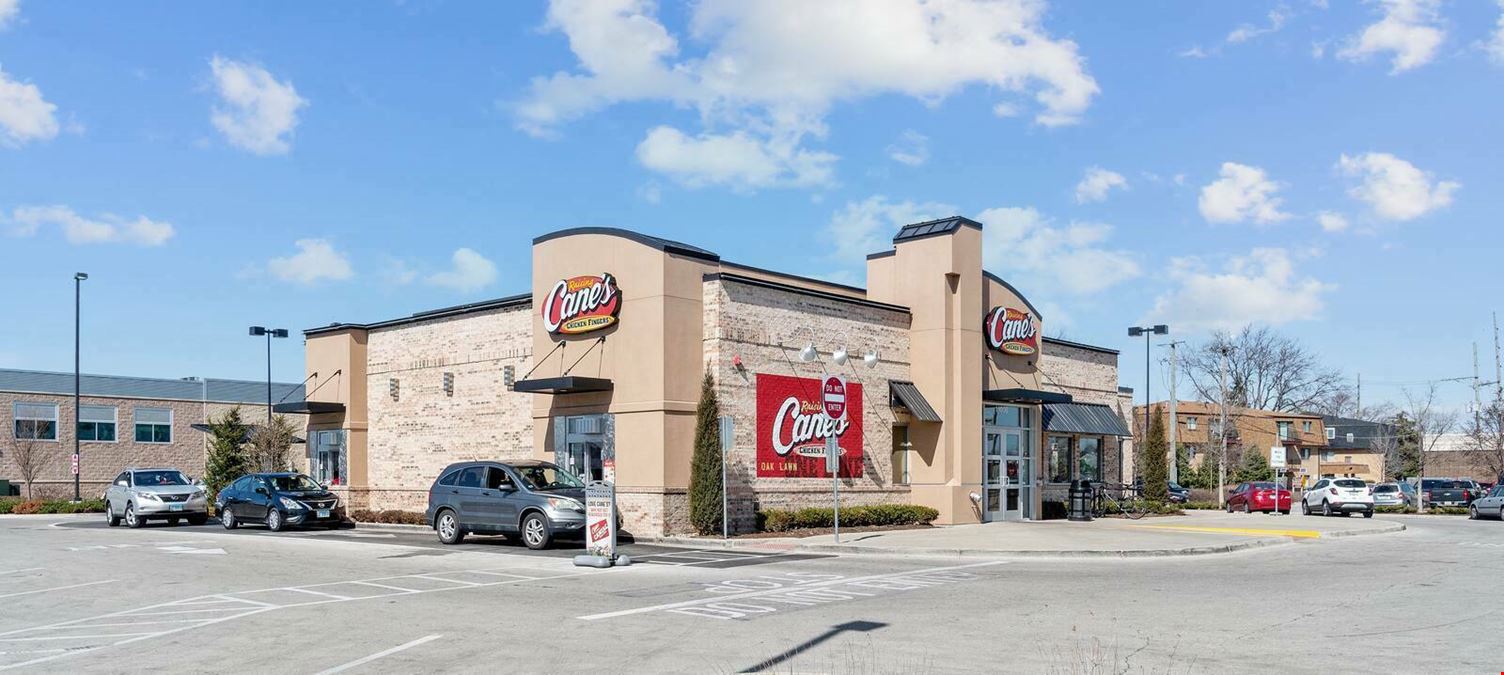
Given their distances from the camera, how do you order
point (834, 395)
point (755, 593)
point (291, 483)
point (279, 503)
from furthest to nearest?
point (291, 483), point (279, 503), point (834, 395), point (755, 593)

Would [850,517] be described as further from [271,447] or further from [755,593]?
[271,447]

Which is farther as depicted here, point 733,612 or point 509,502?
point 509,502

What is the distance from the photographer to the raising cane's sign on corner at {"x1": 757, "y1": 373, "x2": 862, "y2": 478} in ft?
88.7

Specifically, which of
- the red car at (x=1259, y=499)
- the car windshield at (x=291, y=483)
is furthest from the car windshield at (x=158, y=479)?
the red car at (x=1259, y=499)

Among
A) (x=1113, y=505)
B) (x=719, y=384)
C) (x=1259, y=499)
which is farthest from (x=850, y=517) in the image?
(x=1259, y=499)

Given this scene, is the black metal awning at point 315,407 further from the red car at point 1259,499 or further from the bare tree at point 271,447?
the red car at point 1259,499

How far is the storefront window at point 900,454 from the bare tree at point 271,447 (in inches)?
902

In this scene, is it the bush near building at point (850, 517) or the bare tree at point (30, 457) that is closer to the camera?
the bush near building at point (850, 517)

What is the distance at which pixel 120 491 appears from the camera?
1275 inches

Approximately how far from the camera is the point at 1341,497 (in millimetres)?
42062

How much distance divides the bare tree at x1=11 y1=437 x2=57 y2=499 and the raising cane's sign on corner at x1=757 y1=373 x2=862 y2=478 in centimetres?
4220

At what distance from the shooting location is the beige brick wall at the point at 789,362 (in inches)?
1030

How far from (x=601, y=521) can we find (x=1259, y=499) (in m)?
34.8

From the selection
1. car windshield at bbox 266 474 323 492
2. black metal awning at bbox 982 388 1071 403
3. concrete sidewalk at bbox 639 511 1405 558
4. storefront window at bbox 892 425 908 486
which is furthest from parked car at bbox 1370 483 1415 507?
car windshield at bbox 266 474 323 492
